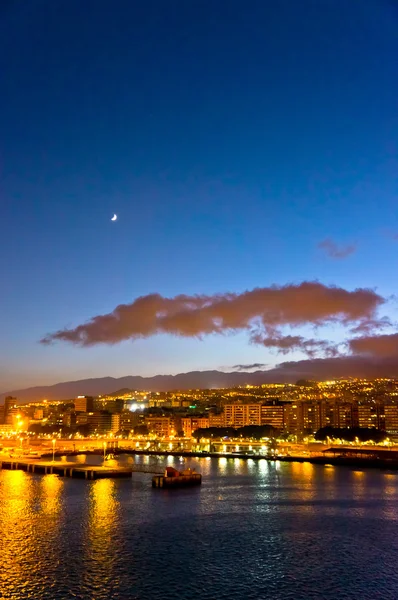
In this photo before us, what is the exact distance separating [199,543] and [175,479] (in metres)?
22.2

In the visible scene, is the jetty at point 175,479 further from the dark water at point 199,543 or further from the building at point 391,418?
the building at point 391,418

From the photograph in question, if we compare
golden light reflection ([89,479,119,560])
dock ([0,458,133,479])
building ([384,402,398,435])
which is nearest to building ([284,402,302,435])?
building ([384,402,398,435])

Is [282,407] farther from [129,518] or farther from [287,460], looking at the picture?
[129,518]

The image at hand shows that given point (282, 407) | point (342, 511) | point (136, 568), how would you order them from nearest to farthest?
point (136, 568)
point (342, 511)
point (282, 407)

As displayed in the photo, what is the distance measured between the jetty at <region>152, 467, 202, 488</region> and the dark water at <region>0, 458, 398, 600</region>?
2.89 metres

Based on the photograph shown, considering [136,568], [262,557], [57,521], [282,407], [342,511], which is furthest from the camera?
[282,407]

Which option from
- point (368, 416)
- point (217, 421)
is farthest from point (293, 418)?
point (217, 421)

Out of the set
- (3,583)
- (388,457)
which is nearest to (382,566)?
(3,583)

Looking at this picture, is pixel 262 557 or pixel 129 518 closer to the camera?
pixel 262 557

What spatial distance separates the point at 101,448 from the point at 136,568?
267 feet

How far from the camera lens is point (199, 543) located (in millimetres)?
25422

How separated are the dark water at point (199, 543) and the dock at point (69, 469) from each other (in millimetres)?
8445

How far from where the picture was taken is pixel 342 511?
33906 millimetres

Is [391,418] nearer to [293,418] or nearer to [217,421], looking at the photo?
[293,418]
